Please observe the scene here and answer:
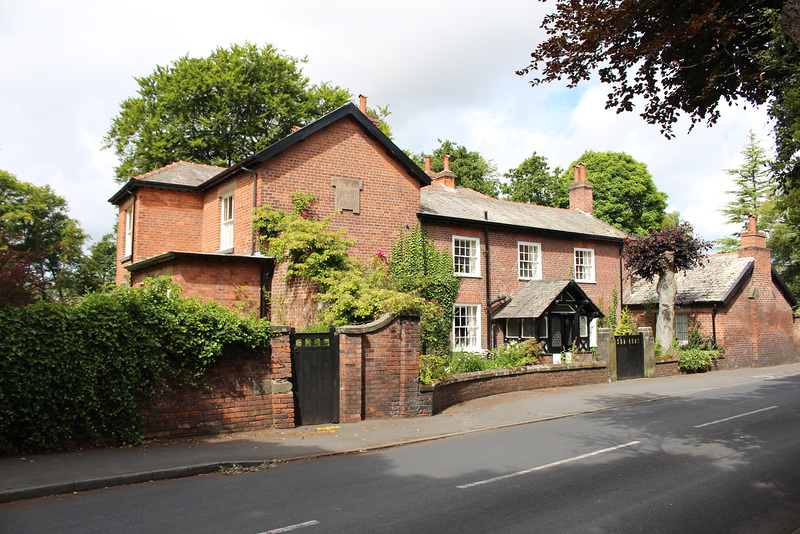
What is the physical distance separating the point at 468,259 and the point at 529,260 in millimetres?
3497

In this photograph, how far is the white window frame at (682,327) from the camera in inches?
1106

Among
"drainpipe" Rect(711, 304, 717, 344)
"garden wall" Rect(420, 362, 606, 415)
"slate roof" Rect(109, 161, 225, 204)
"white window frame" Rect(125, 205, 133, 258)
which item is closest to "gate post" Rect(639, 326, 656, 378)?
"garden wall" Rect(420, 362, 606, 415)

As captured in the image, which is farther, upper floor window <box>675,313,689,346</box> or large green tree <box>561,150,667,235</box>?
large green tree <box>561,150,667,235</box>

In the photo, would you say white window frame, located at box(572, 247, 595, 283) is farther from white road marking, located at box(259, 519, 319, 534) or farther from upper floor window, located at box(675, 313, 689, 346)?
white road marking, located at box(259, 519, 319, 534)

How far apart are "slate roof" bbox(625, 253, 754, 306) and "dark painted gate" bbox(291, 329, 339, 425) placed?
2075 centimetres

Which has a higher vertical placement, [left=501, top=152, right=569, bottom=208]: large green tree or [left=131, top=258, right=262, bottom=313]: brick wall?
[left=501, top=152, right=569, bottom=208]: large green tree

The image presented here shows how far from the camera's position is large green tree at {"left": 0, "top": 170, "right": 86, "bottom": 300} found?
3841 cm

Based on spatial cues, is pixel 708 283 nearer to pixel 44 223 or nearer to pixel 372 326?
pixel 372 326

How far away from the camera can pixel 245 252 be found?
59.3ft

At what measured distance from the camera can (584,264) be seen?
89.6 feet

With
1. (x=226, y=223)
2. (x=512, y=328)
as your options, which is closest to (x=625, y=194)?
(x=512, y=328)

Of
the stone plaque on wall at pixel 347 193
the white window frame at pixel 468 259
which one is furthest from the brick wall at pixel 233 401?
the white window frame at pixel 468 259

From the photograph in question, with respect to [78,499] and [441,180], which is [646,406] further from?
[441,180]

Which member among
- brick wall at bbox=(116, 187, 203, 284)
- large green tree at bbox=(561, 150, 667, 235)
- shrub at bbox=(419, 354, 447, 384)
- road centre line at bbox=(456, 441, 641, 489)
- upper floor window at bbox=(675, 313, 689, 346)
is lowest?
road centre line at bbox=(456, 441, 641, 489)
